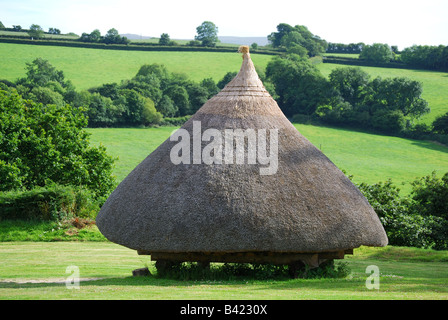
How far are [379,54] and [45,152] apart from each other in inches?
3093

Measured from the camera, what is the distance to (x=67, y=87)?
83.0m

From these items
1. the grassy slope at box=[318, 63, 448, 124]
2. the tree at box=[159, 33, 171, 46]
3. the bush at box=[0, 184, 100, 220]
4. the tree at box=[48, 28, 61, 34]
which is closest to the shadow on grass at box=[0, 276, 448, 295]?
the bush at box=[0, 184, 100, 220]

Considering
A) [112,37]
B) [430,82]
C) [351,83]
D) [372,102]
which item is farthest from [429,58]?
[112,37]

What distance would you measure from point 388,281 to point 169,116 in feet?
230

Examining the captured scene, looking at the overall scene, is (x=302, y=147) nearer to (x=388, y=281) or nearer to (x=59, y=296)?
(x=388, y=281)

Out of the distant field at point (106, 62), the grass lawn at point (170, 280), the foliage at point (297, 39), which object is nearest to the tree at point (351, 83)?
the distant field at point (106, 62)

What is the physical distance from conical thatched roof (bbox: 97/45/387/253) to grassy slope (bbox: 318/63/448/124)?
6914 centimetres

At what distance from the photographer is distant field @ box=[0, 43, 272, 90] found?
8844 cm

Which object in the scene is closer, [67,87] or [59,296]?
[59,296]

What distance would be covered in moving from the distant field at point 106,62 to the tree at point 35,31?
6.26 metres

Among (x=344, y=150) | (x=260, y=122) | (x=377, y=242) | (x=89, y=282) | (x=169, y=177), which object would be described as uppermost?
(x=260, y=122)

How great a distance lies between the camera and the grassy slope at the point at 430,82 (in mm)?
80475

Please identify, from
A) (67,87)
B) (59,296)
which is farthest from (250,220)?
(67,87)
